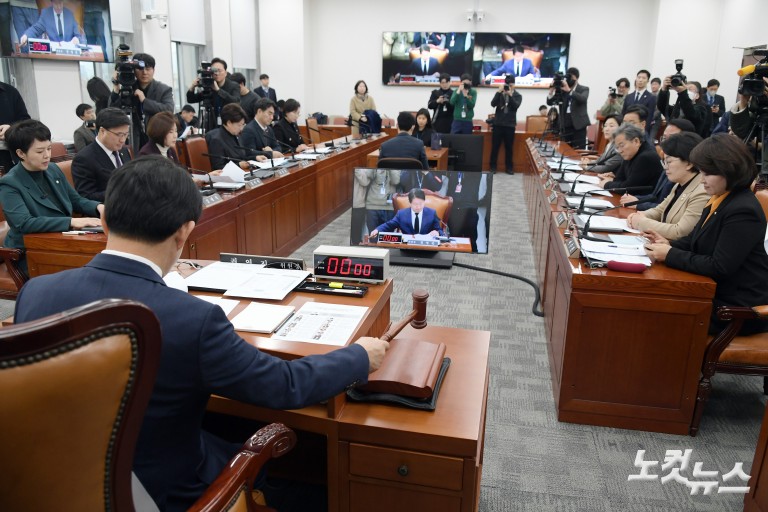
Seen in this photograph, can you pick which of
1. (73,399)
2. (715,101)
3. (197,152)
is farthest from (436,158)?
(73,399)

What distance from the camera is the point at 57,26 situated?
597 cm

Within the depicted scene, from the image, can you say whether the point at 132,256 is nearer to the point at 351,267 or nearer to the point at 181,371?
the point at 181,371

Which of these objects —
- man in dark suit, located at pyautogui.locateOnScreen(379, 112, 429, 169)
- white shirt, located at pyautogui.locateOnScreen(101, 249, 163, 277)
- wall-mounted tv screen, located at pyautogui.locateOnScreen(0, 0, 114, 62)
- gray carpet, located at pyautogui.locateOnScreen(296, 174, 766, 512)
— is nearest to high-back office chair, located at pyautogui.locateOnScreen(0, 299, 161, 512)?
white shirt, located at pyautogui.locateOnScreen(101, 249, 163, 277)

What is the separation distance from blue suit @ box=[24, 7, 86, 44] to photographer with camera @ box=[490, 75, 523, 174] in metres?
5.57

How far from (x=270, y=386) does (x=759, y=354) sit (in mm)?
1972

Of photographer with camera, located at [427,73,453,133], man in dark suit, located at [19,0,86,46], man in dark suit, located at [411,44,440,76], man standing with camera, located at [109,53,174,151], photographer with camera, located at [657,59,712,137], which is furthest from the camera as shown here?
man in dark suit, located at [411,44,440,76]

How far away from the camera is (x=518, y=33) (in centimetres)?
1112

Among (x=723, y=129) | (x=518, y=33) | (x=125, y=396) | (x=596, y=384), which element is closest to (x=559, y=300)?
(x=596, y=384)

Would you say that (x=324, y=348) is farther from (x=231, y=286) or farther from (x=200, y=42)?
(x=200, y=42)

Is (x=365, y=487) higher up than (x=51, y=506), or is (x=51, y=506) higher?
(x=51, y=506)

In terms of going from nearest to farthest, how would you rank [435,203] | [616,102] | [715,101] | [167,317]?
[167,317], [435,203], [715,101], [616,102]

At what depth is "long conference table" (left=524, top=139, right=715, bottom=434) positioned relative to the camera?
7.32ft

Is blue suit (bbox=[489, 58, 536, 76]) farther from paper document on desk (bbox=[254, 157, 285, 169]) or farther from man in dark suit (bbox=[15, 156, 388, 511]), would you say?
man in dark suit (bbox=[15, 156, 388, 511])

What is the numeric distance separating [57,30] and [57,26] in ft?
0.12
